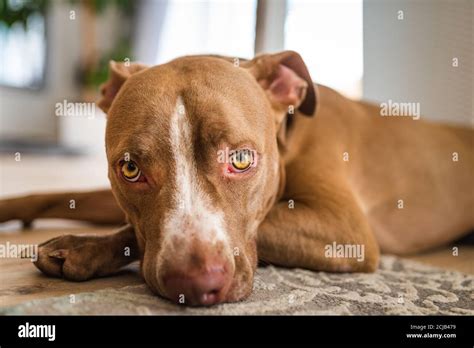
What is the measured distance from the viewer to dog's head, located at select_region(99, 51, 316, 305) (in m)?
1.39

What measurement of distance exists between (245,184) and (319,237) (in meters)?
0.50

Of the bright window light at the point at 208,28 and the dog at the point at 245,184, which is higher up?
the bright window light at the point at 208,28

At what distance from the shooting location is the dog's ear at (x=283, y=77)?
7.25ft

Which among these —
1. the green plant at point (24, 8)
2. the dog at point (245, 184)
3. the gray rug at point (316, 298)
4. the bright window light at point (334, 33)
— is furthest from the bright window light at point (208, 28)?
the gray rug at point (316, 298)

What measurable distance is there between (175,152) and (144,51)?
879 centimetres

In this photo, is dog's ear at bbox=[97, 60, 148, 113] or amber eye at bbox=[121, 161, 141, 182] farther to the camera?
dog's ear at bbox=[97, 60, 148, 113]

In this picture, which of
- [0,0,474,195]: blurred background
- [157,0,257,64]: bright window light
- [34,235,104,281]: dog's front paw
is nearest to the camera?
[34,235,104,281]: dog's front paw

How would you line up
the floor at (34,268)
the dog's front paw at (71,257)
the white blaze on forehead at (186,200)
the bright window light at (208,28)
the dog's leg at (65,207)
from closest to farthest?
the white blaze on forehead at (186,200), the floor at (34,268), the dog's front paw at (71,257), the dog's leg at (65,207), the bright window light at (208,28)

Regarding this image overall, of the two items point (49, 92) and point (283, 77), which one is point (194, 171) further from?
point (49, 92)

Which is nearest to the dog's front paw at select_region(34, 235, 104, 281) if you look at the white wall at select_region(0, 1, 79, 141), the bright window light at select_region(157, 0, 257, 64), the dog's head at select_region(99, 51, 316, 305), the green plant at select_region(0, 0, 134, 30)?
the dog's head at select_region(99, 51, 316, 305)

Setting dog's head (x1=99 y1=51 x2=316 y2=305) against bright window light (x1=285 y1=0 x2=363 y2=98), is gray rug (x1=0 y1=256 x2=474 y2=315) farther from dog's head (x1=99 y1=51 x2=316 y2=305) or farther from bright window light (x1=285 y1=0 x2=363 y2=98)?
bright window light (x1=285 y1=0 x2=363 y2=98)

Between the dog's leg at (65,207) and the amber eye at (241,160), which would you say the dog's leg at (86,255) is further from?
the dog's leg at (65,207)

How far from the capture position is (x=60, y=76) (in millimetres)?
10039
